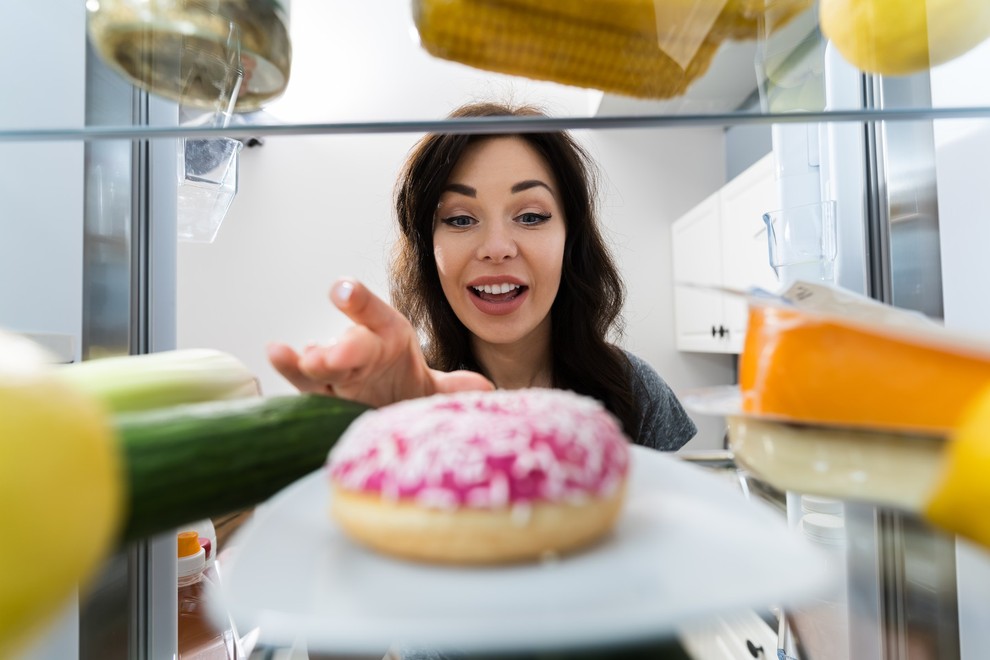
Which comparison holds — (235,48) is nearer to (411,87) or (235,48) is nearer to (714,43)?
(411,87)

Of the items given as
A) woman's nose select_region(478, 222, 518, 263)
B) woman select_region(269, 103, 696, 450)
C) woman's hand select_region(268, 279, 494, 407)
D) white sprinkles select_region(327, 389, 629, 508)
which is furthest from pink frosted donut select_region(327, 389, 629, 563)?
woman's nose select_region(478, 222, 518, 263)

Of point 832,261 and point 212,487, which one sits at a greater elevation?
point 832,261

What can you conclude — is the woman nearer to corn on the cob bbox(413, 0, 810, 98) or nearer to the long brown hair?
the long brown hair

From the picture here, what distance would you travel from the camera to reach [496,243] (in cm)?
103

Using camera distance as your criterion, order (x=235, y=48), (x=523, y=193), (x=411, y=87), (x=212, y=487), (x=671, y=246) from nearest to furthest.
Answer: (x=212, y=487)
(x=235, y=48)
(x=411, y=87)
(x=523, y=193)
(x=671, y=246)

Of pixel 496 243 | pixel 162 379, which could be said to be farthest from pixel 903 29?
pixel 496 243

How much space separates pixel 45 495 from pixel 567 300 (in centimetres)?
121

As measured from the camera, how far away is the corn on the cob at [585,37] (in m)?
0.32

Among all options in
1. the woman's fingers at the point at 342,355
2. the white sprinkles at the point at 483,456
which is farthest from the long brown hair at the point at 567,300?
the white sprinkles at the point at 483,456

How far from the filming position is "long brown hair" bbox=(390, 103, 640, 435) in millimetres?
1210

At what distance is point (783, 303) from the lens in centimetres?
29

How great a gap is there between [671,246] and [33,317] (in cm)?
275

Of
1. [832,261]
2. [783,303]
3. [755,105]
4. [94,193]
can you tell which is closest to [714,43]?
[755,105]

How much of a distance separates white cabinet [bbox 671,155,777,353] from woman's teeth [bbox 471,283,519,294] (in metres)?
0.89
